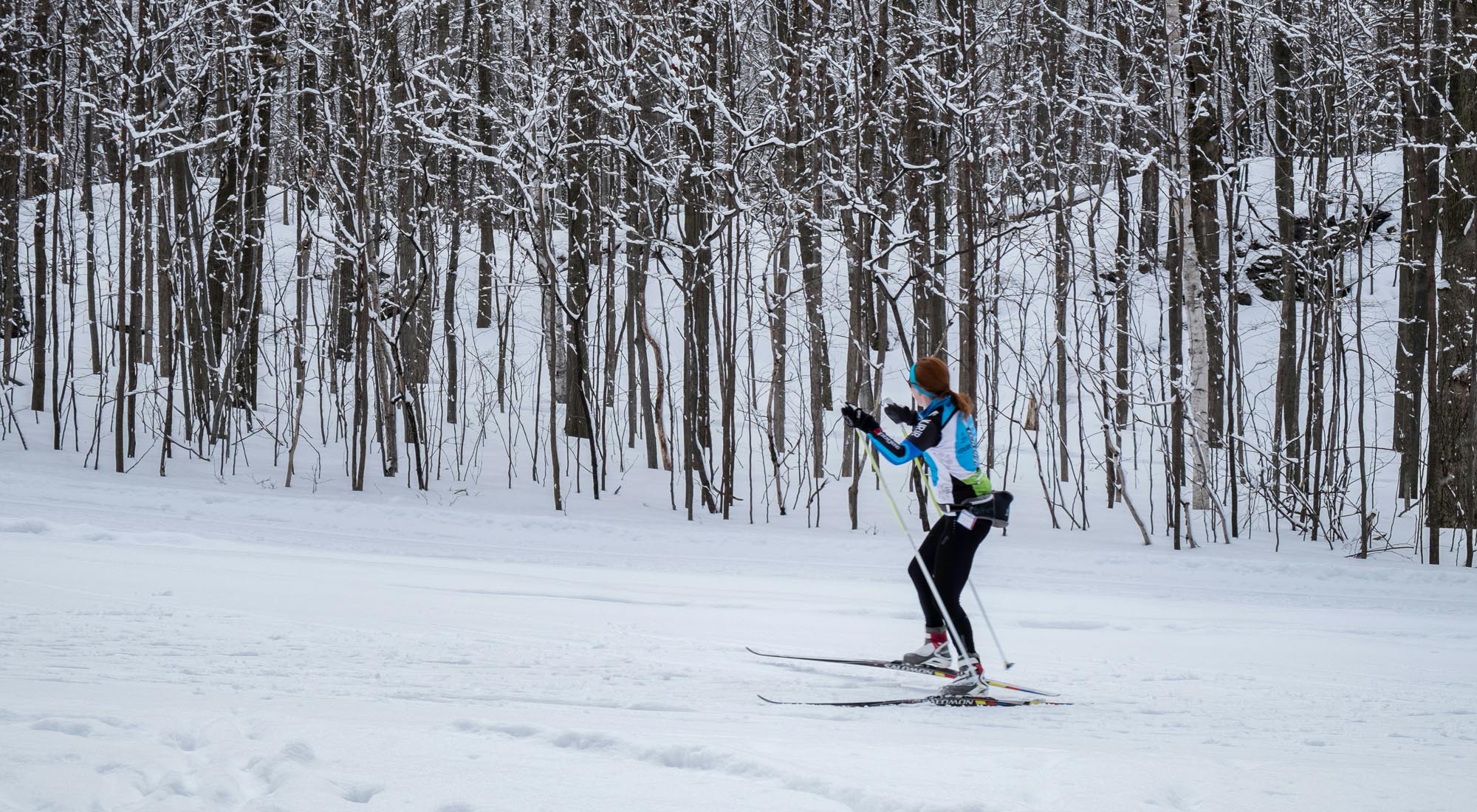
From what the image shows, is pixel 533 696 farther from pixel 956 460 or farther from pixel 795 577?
pixel 795 577

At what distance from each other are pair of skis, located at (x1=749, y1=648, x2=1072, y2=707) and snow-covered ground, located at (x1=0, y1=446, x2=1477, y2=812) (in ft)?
0.30

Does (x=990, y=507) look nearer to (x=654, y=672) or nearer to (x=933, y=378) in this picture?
(x=933, y=378)

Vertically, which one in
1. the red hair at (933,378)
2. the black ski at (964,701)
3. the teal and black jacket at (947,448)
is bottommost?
the black ski at (964,701)

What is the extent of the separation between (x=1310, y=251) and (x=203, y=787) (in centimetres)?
1267

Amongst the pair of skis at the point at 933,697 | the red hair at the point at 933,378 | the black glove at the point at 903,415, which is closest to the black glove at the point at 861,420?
the black glove at the point at 903,415

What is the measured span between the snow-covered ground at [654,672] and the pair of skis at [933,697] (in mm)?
92

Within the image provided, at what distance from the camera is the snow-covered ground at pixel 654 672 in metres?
3.72

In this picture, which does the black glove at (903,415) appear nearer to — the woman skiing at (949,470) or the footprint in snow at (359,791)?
the woman skiing at (949,470)

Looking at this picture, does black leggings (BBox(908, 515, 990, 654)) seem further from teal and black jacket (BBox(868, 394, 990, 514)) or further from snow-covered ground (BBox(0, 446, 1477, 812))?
snow-covered ground (BBox(0, 446, 1477, 812))

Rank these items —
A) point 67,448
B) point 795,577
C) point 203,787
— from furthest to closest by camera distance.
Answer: point 67,448
point 795,577
point 203,787

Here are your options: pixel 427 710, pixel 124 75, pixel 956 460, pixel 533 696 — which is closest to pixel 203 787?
pixel 427 710

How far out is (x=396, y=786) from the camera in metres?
3.55

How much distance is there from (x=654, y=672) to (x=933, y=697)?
60.4 inches

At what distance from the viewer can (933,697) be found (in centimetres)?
540
